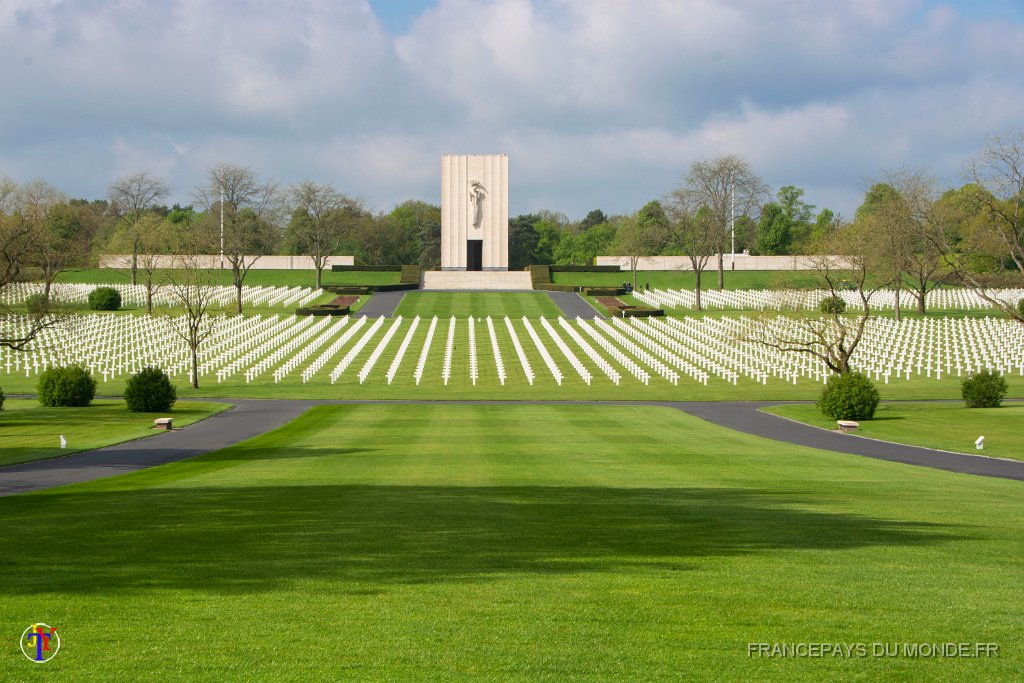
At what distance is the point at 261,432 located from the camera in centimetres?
3025

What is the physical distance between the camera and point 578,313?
81.8m

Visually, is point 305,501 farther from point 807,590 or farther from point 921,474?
point 921,474

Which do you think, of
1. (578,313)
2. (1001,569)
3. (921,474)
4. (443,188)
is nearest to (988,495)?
(921,474)

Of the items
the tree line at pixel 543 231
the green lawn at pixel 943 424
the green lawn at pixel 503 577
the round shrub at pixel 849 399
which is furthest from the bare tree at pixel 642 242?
the green lawn at pixel 503 577

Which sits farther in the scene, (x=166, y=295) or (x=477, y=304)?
(x=477, y=304)

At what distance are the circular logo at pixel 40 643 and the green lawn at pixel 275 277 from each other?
319ft

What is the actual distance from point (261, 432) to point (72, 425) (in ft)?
23.7

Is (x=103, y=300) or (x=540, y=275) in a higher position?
(x=540, y=275)

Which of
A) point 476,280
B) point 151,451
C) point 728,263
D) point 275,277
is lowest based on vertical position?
point 151,451

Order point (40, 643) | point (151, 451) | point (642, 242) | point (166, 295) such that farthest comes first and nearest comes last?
point (642, 242)
point (166, 295)
point (151, 451)
point (40, 643)

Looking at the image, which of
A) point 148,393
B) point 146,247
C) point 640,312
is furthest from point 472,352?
point 146,247

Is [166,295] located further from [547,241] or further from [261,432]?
[547,241]

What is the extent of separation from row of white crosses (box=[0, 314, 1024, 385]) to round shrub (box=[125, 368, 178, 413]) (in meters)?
10.5

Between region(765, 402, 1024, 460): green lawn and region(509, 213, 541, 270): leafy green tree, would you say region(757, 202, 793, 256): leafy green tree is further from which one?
region(765, 402, 1024, 460): green lawn
